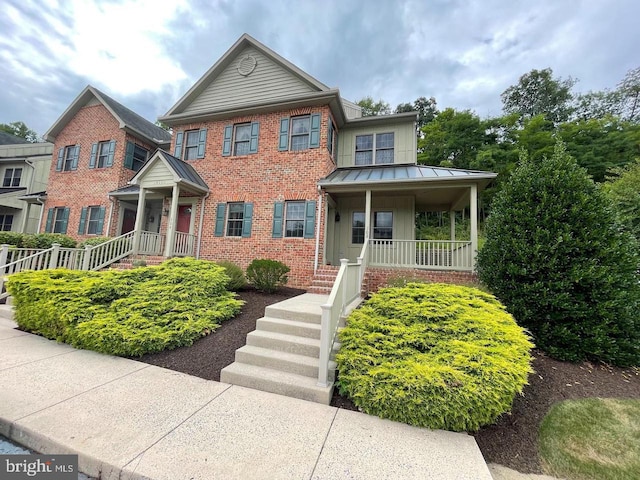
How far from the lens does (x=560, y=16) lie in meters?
9.17

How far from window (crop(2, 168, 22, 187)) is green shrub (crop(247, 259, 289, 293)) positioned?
69.8ft

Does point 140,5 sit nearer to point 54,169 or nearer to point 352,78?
point 54,169

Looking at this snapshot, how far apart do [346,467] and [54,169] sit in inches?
747

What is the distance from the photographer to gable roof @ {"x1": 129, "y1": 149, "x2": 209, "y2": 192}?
954 cm

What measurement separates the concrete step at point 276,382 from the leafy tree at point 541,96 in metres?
28.8

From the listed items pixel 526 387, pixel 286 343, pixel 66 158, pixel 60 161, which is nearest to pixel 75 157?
pixel 66 158

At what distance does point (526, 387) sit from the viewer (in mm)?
3605

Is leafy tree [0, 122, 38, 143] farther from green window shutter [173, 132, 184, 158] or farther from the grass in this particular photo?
the grass

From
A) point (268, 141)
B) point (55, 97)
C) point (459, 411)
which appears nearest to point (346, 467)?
point (459, 411)

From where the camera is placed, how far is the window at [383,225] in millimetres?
10129

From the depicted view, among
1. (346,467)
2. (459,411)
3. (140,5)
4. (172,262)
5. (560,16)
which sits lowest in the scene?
(346,467)

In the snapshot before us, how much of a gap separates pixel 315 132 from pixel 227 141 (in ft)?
12.4

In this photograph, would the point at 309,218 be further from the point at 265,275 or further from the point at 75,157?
the point at 75,157

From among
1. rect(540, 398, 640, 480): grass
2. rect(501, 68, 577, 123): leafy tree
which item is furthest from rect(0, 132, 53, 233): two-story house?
rect(501, 68, 577, 123): leafy tree
